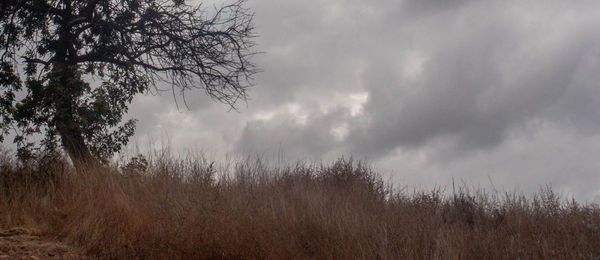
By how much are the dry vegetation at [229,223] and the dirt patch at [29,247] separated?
0.17m

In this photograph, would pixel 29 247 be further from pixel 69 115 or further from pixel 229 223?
pixel 69 115

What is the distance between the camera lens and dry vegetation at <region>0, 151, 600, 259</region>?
7.25 m

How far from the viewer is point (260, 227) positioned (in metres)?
7.80

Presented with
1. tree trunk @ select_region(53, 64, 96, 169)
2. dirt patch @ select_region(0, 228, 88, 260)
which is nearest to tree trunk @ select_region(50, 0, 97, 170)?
tree trunk @ select_region(53, 64, 96, 169)

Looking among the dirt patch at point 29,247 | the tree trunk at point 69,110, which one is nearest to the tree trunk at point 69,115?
the tree trunk at point 69,110

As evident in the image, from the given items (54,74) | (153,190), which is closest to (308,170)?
(153,190)

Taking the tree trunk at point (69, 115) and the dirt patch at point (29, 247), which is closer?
the dirt patch at point (29, 247)

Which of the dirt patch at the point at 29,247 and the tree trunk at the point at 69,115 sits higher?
the tree trunk at the point at 69,115

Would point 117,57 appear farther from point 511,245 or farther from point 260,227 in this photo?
point 511,245

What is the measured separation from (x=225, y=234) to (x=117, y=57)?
6488 millimetres

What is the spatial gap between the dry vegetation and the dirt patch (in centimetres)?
17

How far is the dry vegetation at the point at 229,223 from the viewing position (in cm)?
725

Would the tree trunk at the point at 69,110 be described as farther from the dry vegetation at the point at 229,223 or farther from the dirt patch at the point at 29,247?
the dirt patch at the point at 29,247

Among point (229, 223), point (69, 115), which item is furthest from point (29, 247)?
point (69, 115)
